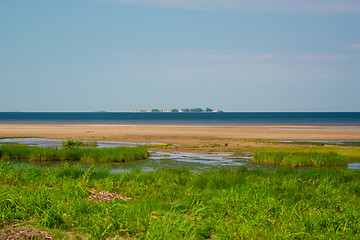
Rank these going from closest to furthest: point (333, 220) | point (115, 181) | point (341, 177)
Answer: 1. point (333, 220)
2. point (115, 181)
3. point (341, 177)

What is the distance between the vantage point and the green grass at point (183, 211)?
26.2 ft

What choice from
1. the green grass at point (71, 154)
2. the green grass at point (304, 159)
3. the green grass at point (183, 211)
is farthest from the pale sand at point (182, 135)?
the green grass at point (183, 211)

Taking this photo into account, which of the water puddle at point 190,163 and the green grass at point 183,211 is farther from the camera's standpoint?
the water puddle at point 190,163

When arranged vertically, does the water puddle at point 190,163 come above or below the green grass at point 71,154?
below

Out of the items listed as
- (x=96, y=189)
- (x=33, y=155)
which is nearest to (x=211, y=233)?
(x=96, y=189)

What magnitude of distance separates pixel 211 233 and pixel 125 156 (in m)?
18.4

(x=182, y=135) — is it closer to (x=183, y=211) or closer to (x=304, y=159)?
(x=304, y=159)

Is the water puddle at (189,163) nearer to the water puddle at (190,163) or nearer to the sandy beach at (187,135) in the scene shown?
the water puddle at (190,163)

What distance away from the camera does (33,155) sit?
2608 centimetres

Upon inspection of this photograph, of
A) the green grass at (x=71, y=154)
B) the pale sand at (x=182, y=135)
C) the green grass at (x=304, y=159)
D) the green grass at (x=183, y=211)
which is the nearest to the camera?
the green grass at (x=183, y=211)

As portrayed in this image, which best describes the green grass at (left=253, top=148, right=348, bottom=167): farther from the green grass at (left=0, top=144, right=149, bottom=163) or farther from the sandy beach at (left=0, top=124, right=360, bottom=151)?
the sandy beach at (left=0, top=124, right=360, bottom=151)

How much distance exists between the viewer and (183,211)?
9.24m

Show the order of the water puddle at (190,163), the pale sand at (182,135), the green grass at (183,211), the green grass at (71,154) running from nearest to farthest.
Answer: the green grass at (183,211) < the water puddle at (190,163) < the green grass at (71,154) < the pale sand at (182,135)

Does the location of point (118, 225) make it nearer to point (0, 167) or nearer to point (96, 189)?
point (96, 189)
